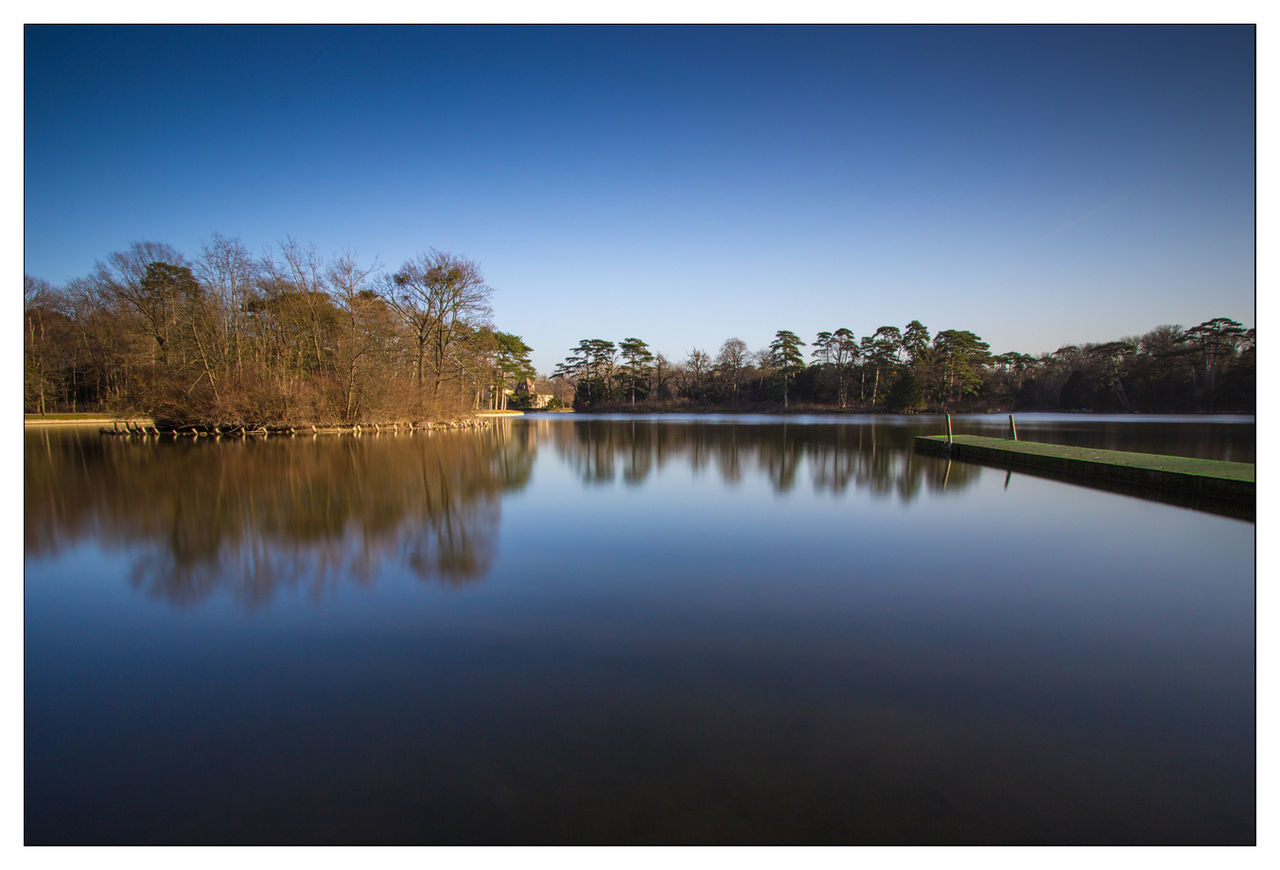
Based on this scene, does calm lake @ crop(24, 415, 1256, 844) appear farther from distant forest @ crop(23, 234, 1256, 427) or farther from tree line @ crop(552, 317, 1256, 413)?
tree line @ crop(552, 317, 1256, 413)

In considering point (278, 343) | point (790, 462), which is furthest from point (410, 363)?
point (790, 462)

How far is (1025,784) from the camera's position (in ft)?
6.49

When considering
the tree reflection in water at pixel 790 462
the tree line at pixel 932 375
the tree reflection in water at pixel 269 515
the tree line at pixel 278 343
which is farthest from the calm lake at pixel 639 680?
the tree line at pixel 932 375

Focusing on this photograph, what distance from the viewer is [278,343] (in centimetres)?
2341

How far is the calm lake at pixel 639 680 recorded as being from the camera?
1894 mm

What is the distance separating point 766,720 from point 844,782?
1.44ft

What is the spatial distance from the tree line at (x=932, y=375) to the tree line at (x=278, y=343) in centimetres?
3039

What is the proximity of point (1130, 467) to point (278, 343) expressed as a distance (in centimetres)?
2706

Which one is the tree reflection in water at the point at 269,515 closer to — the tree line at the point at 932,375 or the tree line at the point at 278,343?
the tree line at the point at 278,343

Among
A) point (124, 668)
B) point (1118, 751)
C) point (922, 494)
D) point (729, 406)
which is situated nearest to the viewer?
point (1118, 751)

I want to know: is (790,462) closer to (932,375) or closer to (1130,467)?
(1130,467)

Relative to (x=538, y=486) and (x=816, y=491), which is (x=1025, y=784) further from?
(x=538, y=486)

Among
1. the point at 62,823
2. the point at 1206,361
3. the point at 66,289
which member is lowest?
the point at 62,823

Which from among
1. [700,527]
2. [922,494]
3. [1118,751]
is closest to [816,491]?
[922,494]
